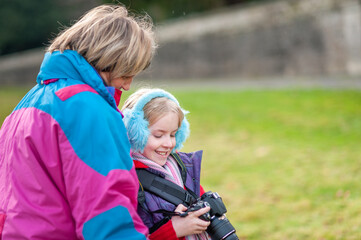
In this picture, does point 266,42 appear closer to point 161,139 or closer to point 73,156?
point 161,139

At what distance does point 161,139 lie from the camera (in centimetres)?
252

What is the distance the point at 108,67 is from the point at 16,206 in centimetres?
65

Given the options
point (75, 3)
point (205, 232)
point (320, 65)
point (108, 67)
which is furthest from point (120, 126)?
point (75, 3)

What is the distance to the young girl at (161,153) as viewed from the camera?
238 centimetres

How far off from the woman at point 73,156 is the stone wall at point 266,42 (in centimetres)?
875

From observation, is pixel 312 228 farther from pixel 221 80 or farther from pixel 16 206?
pixel 221 80

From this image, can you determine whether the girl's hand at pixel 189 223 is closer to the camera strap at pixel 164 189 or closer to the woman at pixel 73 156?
the camera strap at pixel 164 189

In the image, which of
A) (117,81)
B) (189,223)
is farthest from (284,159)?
(117,81)

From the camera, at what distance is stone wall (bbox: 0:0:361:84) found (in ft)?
39.1

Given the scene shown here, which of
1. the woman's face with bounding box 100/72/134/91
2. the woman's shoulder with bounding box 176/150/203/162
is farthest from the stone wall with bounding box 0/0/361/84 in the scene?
the woman's face with bounding box 100/72/134/91

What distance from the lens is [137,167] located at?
8.16 ft

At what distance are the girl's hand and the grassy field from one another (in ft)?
6.87

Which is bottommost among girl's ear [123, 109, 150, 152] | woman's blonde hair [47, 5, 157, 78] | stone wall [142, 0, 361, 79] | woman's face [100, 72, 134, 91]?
girl's ear [123, 109, 150, 152]

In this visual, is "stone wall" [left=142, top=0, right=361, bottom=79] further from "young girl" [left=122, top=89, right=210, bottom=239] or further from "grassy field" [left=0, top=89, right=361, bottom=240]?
"young girl" [left=122, top=89, right=210, bottom=239]
